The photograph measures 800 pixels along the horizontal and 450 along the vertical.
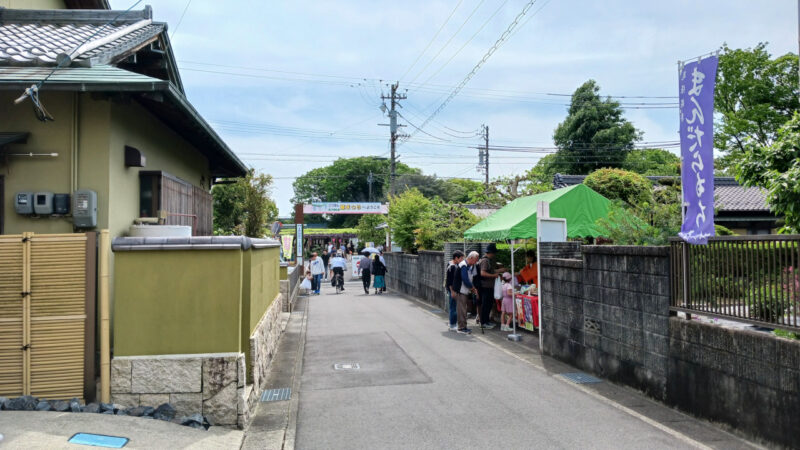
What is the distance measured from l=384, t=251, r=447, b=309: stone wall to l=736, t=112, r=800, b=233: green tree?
11062mm

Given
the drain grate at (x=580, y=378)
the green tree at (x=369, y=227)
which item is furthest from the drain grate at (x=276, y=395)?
the green tree at (x=369, y=227)

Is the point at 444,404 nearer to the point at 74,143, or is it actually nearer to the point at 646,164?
the point at 74,143

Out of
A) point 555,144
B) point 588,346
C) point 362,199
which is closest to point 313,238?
point 362,199

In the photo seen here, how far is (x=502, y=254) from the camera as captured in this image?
55.8 ft

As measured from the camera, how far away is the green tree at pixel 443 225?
867 inches

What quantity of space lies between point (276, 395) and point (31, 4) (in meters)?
9.30

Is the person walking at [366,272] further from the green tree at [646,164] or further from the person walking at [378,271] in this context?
the green tree at [646,164]

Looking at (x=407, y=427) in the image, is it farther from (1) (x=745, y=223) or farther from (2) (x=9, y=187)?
(1) (x=745, y=223)

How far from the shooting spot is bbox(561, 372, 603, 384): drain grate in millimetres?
8234

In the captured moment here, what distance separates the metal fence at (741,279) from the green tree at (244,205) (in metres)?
16.2

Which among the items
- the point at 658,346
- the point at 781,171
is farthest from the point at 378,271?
the point at 781,171

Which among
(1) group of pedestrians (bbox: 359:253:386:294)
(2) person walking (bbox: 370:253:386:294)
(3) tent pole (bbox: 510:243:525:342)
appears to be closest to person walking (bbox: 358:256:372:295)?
(1) group of pedestrians (bbox: 359:253:386:294)

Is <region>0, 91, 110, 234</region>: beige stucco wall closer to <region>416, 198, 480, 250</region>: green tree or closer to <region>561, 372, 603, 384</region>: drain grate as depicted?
<region>561, 372, 603, 384</region>: drain grate

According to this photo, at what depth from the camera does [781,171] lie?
6711 mm
